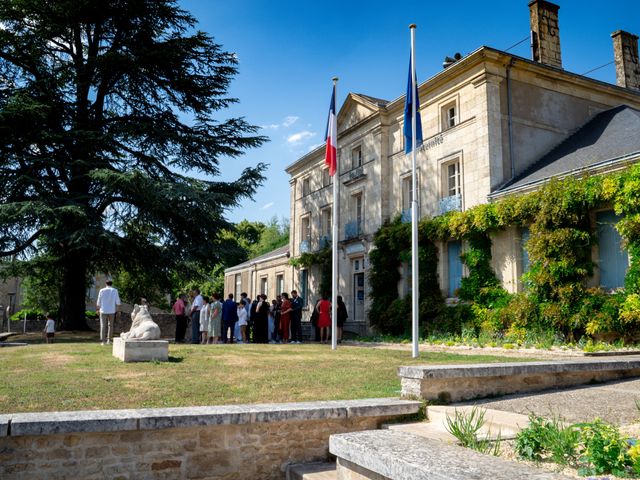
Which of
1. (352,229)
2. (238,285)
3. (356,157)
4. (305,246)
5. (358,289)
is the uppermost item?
(356,157)

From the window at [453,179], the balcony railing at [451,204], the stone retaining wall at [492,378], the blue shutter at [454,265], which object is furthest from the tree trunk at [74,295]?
the stone retaining wall at [492,378]

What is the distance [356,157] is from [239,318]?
38.2 feet

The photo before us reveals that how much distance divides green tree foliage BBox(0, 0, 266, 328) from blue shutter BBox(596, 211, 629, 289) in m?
13.0

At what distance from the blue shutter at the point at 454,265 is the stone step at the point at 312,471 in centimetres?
1501

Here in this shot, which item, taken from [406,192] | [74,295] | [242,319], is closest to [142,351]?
[242,319]

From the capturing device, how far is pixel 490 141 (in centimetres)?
1855

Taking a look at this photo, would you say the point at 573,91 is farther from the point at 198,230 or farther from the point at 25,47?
the point at 25,47

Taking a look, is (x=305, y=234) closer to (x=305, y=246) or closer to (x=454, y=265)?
(x=305, y=246)

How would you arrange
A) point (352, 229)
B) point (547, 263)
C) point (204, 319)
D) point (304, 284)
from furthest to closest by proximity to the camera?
point (304, 284) < point (352, 229) < point (204, 319) < point (547, 263)

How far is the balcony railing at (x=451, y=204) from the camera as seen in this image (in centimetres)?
1956

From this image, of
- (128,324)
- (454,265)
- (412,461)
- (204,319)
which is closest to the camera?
(412,461)

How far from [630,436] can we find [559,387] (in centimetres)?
246

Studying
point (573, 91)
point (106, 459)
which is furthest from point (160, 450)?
point (573, 91)

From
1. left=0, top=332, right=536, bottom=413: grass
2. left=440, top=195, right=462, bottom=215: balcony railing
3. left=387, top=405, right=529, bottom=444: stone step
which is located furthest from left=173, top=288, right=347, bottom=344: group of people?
left=387, top=405, right=529, bottom=444: stone step
